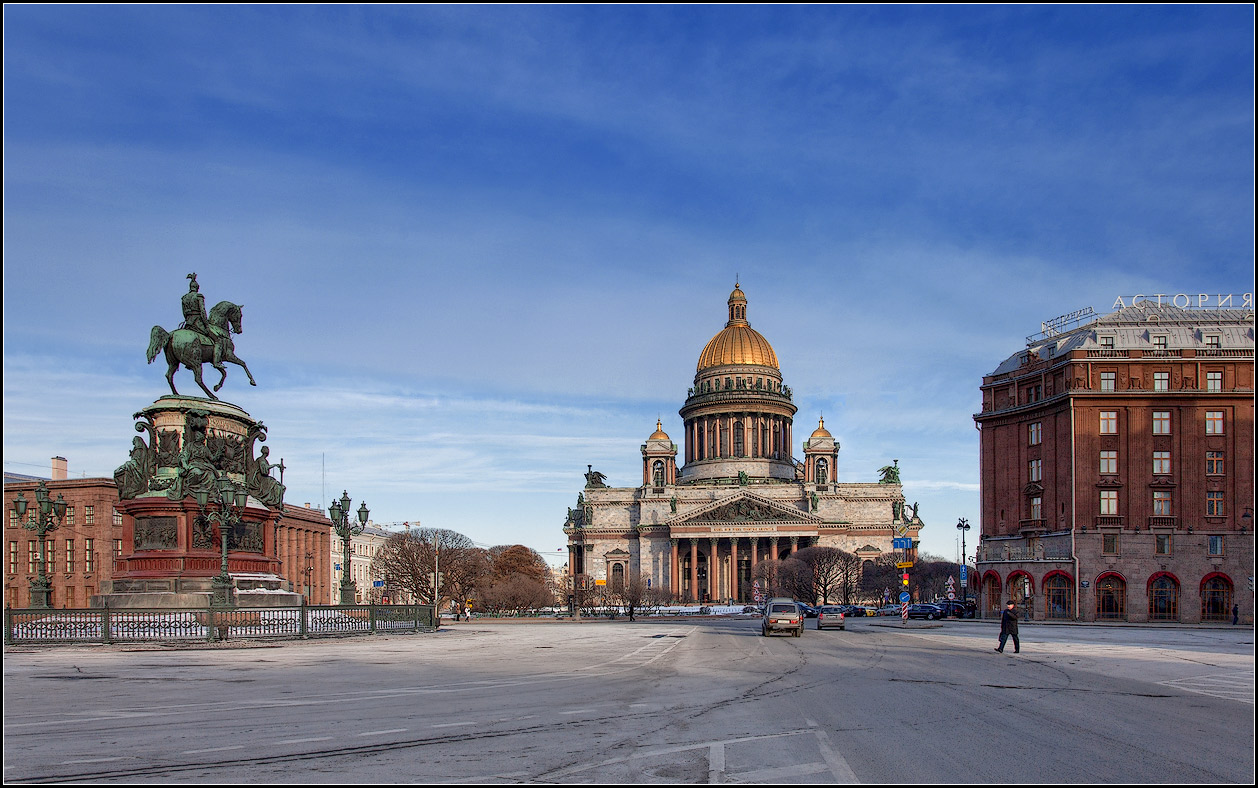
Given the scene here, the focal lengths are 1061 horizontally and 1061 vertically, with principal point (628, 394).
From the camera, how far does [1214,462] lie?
212 feet

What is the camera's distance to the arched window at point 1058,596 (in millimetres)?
65750

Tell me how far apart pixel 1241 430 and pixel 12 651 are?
64.9 metres

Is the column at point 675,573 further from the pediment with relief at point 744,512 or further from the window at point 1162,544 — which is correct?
the window at point 1162,544

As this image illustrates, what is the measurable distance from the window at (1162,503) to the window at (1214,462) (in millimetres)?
2786

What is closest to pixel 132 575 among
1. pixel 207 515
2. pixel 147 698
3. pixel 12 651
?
pixel 207 515

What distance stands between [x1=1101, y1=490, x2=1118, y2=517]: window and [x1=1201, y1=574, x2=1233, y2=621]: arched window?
6573mm

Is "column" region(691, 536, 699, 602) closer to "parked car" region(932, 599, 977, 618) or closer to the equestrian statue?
"parked car" region(932, 599, 977, 618)

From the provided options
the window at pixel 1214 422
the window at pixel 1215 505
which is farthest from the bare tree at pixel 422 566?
the window at pixel 1214 422

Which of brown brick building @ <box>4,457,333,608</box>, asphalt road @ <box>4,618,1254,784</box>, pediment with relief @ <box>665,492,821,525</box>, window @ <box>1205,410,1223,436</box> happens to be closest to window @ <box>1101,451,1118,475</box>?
window @ <box>1205,410,1223,436</box>

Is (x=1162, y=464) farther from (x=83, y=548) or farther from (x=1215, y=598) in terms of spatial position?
(x=83, y=548)

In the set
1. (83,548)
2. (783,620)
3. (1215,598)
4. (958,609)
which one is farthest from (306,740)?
(83,548)

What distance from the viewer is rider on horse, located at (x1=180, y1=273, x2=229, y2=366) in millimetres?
42281

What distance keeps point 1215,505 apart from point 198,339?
5785cm

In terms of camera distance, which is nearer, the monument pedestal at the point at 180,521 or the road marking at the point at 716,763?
the road marking at the point at 716,763
